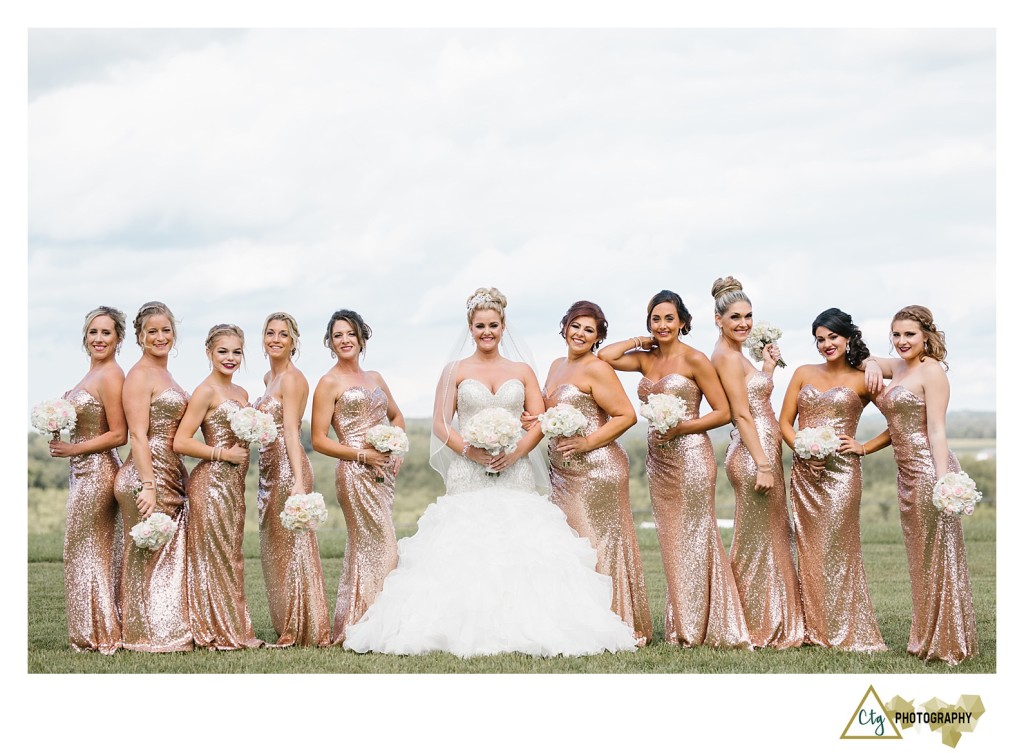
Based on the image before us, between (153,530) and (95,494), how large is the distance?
828 mm

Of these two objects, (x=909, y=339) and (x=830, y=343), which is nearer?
(x=909, y=339)

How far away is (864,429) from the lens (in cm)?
2420

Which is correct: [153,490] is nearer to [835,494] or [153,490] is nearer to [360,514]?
[360,514]

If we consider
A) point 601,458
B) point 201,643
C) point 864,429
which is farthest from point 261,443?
point 864,429

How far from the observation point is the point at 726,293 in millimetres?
9773

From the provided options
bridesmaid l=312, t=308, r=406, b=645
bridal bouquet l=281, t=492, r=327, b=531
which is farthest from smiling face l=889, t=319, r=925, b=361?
bridal bouquet l=281, t=492, r=327, b=531

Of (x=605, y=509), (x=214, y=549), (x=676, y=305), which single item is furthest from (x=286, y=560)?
(x=676, y=305)

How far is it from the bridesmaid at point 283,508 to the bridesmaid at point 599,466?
2.07 m

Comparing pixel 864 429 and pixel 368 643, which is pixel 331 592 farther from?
pixel 864 429

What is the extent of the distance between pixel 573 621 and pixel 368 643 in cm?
174

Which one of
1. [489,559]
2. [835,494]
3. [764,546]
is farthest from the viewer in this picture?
[764,546]

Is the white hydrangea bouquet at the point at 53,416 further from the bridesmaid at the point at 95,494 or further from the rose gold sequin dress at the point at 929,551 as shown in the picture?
the rose gold sequin dress at the point at 929,551

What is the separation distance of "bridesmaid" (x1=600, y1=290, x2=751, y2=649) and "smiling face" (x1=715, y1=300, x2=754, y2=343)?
334mm

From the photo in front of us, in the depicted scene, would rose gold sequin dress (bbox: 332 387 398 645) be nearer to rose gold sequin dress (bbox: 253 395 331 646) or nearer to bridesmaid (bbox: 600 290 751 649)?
rose gold sequin dress (bbox: 253 395 331 646)
